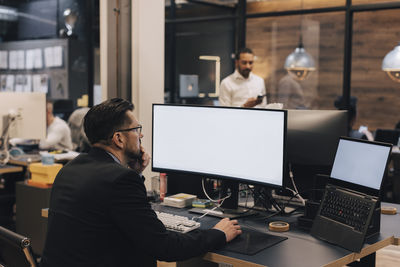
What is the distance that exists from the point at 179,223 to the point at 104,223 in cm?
51

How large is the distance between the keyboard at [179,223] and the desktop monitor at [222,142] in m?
0.30

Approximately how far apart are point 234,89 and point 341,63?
148cm

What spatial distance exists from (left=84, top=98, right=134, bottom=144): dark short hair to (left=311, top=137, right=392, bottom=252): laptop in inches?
35.7

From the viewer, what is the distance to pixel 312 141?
2.60m

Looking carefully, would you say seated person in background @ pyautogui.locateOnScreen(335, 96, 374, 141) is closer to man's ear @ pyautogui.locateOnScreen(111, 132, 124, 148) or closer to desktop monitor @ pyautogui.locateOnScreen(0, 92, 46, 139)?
desktop monitor @ pyautogui.locateOnScreen(0, 92, 46, 139)

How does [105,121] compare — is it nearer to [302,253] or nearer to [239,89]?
[302,253]

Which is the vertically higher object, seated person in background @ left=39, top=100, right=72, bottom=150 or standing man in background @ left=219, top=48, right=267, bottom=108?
standing man in background @ left=219, top=48, right=267, bottom=108

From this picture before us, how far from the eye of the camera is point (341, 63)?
6234mm

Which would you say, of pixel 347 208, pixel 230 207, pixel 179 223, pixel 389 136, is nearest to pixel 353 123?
pixel 389 136

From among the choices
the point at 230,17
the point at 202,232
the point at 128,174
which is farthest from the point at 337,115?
the point at 230,17

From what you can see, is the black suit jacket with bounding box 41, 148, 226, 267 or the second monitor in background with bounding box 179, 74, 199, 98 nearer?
the black suit jacket with bounding box 41, 148, 226, 267

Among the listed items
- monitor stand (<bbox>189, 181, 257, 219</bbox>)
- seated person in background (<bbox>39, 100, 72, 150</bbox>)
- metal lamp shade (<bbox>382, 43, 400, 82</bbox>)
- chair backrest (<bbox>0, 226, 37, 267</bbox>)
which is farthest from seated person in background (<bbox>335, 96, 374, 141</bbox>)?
chair backrest (<bbox>0, 226, 37, 267</bbox>)

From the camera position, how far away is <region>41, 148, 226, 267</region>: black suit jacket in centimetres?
179

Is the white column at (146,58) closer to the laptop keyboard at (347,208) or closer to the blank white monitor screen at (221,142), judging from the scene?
the blank white monitor screen at (221,142)
